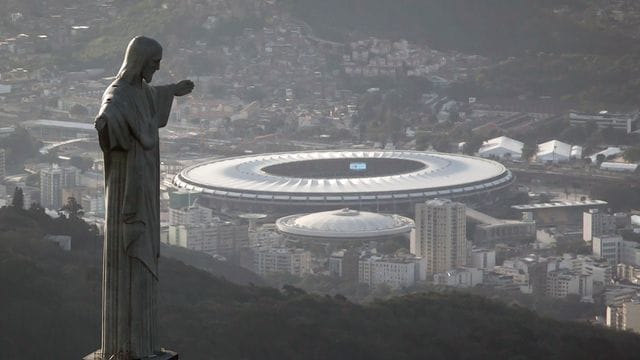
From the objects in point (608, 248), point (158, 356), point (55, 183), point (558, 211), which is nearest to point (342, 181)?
point (558, 211)

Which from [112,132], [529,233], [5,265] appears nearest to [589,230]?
[529,233]

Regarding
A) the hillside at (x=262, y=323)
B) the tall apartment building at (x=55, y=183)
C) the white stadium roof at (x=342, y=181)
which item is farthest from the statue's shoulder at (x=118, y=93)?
the white stadium roof at (x=342, y=181)

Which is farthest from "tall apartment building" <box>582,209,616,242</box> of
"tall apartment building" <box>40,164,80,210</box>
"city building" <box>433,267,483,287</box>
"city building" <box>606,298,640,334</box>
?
"tall apartment building" <box>40,164,80,210</box>

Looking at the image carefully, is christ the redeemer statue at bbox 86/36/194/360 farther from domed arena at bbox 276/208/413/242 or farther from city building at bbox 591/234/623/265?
domed arena at bbox 276/208/413/242

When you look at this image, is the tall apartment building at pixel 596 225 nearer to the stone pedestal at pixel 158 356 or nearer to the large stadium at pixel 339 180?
the large stadium at pixel 339 180

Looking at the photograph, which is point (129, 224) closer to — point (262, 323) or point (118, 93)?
point (118, 93)
